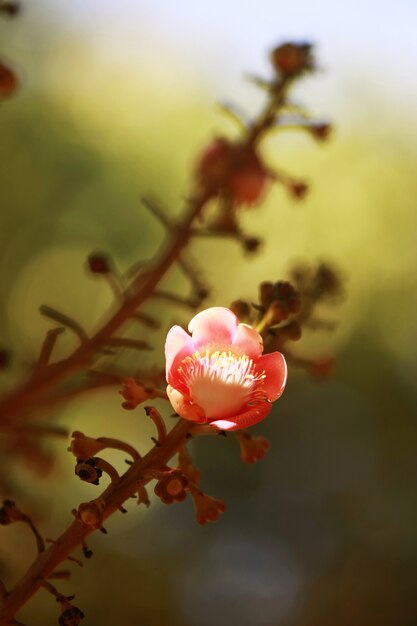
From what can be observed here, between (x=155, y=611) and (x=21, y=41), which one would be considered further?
(x=21, y=41)

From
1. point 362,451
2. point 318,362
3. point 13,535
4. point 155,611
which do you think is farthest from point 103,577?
point 318,362

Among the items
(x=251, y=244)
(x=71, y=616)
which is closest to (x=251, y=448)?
(x=71, y=616)

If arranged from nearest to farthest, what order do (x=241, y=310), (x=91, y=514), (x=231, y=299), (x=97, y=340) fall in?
(x=91, y=514)
(x=241, y=310)
(x=97, y=340)
(x=231, y=299)

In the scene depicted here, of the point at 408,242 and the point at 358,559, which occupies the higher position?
the point at 408,242

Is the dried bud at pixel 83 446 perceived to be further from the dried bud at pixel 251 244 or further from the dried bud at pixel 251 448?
the dried bud at pixel 251 244

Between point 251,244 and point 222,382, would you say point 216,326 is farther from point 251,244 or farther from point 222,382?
point 251,244

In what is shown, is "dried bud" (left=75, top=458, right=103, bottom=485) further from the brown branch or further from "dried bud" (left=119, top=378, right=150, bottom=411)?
the brown branch

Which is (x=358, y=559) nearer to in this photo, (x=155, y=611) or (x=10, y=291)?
(x=155, y=611)
